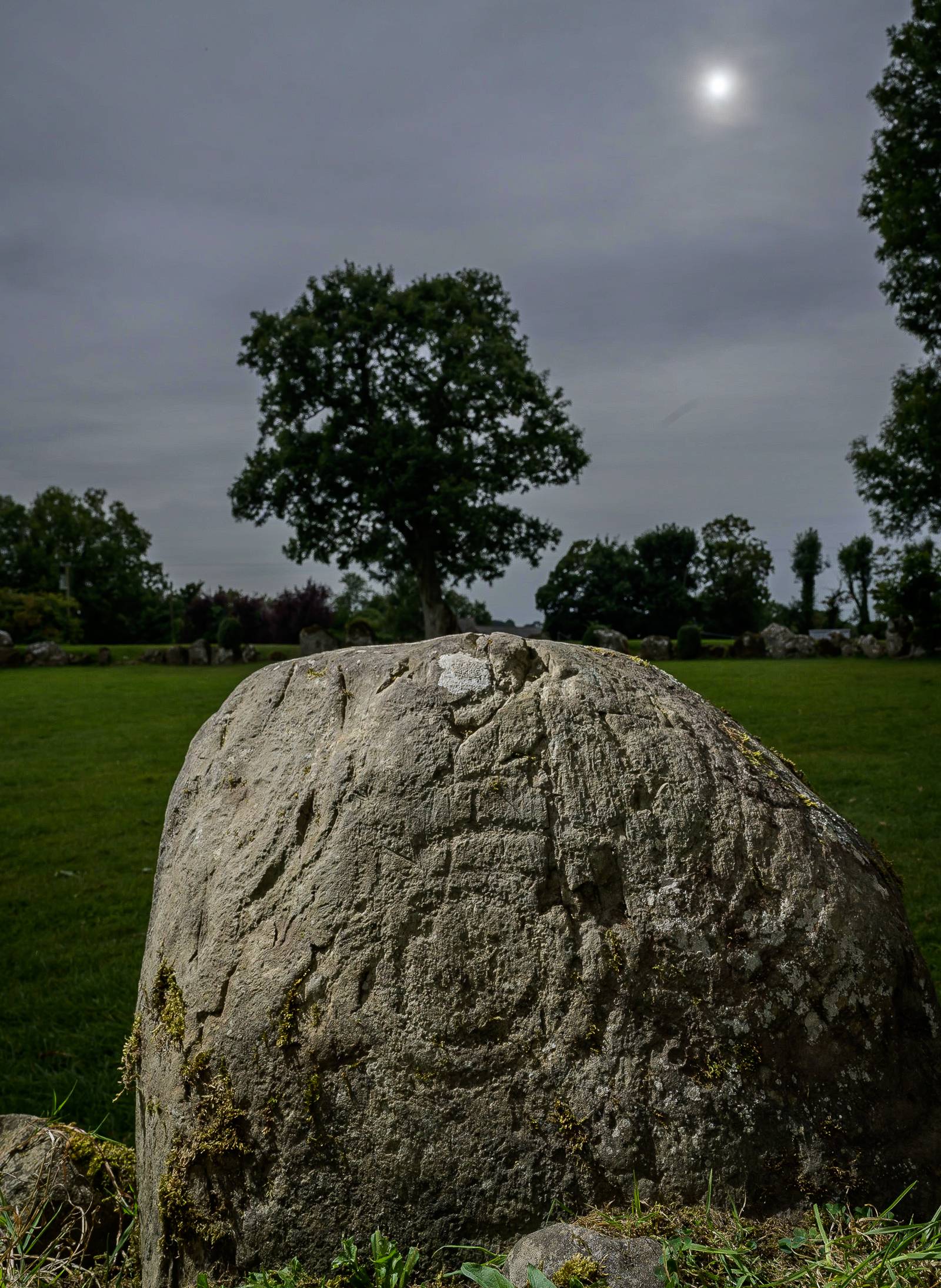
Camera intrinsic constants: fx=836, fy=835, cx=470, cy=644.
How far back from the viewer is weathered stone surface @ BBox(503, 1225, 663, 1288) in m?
1.86

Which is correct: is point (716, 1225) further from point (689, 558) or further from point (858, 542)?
point (689, 558)

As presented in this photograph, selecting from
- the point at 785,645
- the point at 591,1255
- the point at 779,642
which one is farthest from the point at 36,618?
the point at 591,1255

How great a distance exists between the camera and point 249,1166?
2.24 m

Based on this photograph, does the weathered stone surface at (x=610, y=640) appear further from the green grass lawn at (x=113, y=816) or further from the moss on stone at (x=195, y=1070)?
the moss on stone at (x=195, y=1070)

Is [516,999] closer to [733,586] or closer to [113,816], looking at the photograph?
[113,816]

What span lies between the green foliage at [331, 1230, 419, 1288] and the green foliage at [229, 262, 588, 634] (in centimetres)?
2748

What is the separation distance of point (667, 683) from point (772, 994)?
101cm

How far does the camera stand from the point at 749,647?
99.5 feet

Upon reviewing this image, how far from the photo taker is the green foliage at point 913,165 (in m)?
20.3

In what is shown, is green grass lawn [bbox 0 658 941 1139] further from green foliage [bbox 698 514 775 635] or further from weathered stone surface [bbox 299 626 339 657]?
green foliage [bbox 698 514 775 635]

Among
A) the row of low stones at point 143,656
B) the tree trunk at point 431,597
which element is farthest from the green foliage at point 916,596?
the row of low stones at point 143,656

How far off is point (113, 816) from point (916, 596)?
27.1m

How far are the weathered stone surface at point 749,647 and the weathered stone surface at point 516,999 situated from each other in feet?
95.2

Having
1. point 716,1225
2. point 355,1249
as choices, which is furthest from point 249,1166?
point 716,1225
